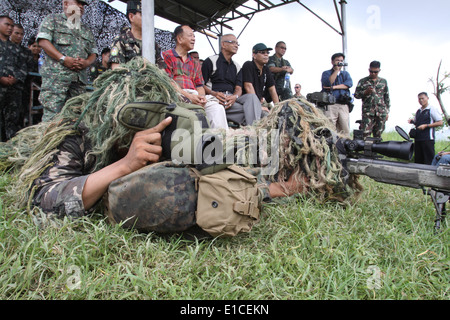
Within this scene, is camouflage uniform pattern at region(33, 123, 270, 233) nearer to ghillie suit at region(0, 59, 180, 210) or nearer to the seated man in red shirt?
ghillie suit at region(0, 59, 180, 210)

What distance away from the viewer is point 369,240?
1645 mm

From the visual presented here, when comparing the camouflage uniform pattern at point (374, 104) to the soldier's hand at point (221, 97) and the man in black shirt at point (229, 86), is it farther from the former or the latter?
the soldier's hand at point (221, 97)

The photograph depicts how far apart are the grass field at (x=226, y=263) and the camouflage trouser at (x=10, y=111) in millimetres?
3239

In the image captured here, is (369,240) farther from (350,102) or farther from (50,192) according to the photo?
(350,102)

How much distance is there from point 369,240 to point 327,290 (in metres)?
0.59

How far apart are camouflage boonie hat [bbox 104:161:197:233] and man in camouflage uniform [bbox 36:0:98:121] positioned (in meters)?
2.47

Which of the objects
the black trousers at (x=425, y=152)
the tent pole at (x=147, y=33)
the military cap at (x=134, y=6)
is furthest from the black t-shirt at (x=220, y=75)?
the black trousers at (x=425, y=152)

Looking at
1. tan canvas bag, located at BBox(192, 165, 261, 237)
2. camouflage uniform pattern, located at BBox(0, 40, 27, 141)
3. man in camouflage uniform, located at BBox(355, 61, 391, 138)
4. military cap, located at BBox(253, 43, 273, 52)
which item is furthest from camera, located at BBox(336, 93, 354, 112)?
camouflage uniform pattern, located at BBox(0, 40, 27, 141)

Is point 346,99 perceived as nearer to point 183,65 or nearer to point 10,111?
point 183,65

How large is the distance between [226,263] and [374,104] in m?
6.16

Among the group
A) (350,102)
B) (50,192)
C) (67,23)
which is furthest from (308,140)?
(350,102)

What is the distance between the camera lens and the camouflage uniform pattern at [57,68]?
334cm

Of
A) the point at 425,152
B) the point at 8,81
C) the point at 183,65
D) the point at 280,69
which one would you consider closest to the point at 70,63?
the point at 183,65

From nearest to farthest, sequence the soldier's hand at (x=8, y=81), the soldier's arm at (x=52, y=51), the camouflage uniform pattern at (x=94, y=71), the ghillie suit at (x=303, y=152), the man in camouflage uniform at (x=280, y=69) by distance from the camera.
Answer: the ghillie suit at (x=303, y=152) < the soldier's arm at (x=52, y=51) < the soldier's hand at (x=8, y=81) < the camouflage uniform pattern at (x=94, y=71) < the man in camouflage uniform at (x=280, y=69)
